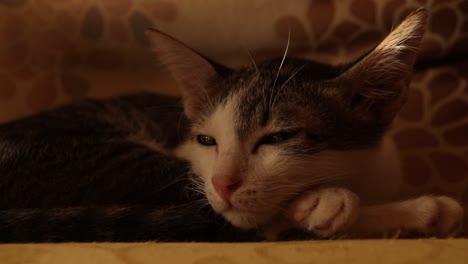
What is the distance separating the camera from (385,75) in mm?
1050

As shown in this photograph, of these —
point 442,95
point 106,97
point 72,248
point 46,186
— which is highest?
→ point 442,95

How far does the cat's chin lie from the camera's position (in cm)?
93

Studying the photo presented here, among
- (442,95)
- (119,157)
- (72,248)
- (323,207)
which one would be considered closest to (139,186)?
(119,157)

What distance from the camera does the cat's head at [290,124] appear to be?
0.93 meters

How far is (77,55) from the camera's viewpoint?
68.0 inches

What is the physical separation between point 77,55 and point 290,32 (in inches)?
30.5

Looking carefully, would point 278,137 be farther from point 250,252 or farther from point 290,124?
point 250,252

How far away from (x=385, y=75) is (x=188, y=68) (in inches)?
19.6

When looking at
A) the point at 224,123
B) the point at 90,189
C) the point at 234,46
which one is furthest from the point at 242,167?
the point at 234,46

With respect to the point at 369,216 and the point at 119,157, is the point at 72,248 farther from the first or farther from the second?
the point at 369,216

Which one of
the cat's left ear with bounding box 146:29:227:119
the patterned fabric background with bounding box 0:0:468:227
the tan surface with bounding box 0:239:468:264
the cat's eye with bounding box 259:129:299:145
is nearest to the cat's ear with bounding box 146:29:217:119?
the cat's left ear with bounding box 146:29:227:119

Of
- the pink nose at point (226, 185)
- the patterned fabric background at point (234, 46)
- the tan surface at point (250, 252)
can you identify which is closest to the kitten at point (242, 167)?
the pink nose at point (226, 185)

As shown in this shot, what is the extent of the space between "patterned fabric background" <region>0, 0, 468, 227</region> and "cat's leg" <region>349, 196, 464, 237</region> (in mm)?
496

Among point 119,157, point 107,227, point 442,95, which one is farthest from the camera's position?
point 442,95
